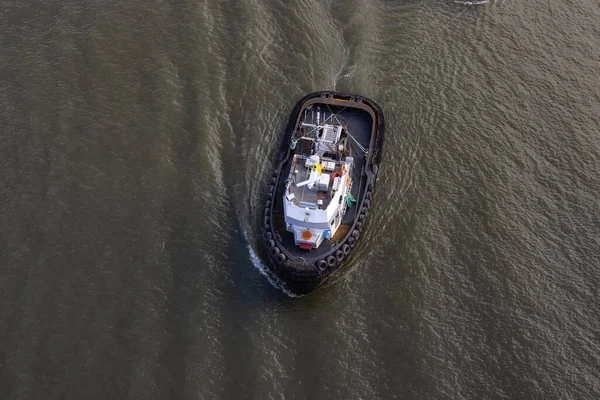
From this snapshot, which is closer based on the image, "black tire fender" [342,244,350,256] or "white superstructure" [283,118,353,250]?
"white superstructure" [283,118,353,250]

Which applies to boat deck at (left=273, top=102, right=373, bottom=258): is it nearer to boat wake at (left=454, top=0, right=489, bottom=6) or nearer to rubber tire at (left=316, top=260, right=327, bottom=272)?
rubber tire at (left=316, top=260, right=327, bottom=272)

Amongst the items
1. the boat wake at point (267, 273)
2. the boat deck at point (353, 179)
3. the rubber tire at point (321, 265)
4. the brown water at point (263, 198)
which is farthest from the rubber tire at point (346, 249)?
the boat wake at point (267, 273)

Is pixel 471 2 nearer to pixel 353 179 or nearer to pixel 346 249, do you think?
pixel 353 179

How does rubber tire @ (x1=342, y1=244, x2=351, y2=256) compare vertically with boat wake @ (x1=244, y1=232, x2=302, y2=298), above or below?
above

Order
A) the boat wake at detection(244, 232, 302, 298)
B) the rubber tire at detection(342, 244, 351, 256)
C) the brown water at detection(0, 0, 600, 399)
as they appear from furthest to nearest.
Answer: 1. the rubber tire at detection(342, 244, 351, 256)
2. the boat wake at detection(244, 232, 302, 298)
3. the brown water at detection(0, 0, 600, 399)

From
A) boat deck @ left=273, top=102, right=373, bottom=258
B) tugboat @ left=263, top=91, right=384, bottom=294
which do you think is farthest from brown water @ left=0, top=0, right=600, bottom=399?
boat deck @ left=273, top=102, right=373, bottom=258

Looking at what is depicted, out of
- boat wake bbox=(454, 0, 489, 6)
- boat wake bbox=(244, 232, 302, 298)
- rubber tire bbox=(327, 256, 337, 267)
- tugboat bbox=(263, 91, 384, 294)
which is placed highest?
boat wake bbox=(454, 0, 489, 6)
